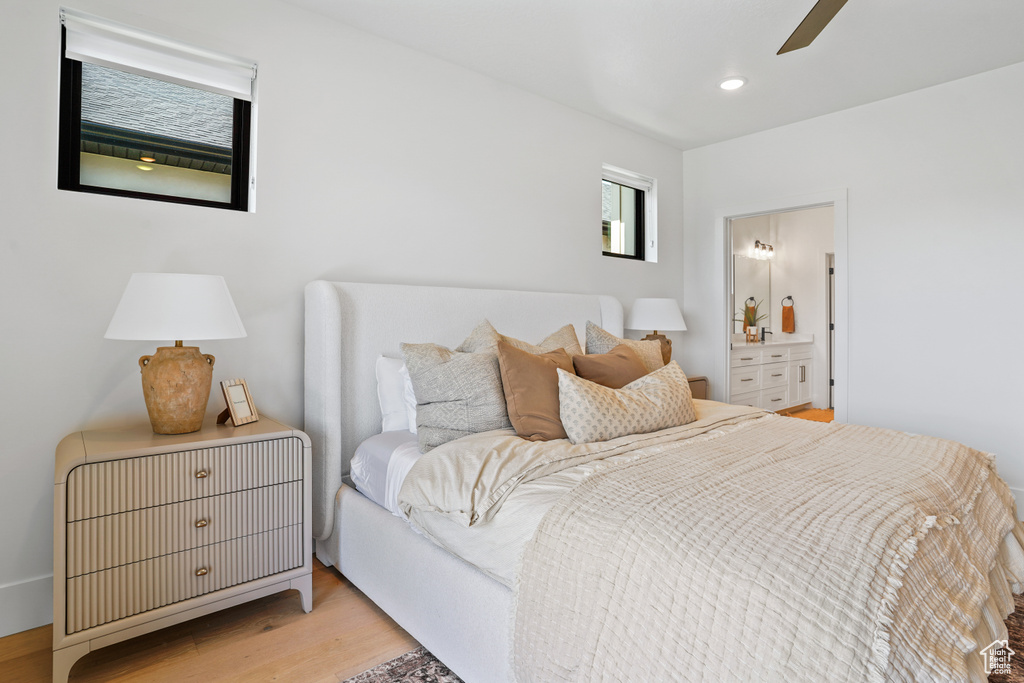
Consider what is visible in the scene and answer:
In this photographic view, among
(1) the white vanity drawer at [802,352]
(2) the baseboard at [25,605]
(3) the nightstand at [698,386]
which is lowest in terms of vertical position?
(2) the baseboard at [25,605]

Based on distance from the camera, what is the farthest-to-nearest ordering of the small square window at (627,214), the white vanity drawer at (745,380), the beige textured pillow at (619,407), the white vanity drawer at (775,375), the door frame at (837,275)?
the white vanity drawer at (775,375) → the white vanity drawer at (745,380) → the small square window at (627,214) → the door frame at (837,275) → the beige textured pillow at (619,407)

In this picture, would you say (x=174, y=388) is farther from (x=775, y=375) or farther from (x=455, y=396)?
(x=775, y=375)

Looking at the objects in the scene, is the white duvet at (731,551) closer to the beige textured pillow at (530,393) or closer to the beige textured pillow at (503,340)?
the beige textured pillow at (530,393)

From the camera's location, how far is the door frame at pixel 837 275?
3.69 metres

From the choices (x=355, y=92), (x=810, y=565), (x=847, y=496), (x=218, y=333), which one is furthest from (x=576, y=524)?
(x=355, y=92)

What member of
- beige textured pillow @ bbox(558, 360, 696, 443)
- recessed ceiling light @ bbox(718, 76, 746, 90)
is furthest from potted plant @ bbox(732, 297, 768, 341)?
beige textured pillow @ bbox(558, 360, 696, 443)

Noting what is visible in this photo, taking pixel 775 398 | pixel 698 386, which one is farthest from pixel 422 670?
pixel 775 398

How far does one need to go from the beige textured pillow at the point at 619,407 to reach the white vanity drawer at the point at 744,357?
2.79 meters

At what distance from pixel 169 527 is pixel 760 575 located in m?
1.74

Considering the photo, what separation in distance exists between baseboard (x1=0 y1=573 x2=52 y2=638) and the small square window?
135 inches

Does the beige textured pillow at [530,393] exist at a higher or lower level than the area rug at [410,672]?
higher

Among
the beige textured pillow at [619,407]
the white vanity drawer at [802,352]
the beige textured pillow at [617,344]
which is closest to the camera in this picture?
the beige textured pillow at [619,407]

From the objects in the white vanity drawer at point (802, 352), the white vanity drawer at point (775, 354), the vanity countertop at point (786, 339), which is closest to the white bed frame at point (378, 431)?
the white vanity drawer at point (775, 354)

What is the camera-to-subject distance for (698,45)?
9.04 feet
